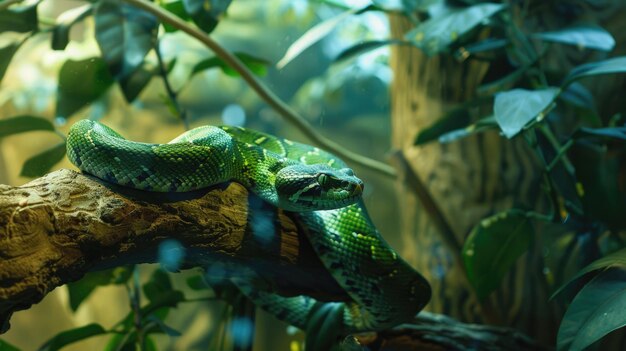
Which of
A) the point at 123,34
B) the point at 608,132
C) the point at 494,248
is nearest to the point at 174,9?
the point at 123,34

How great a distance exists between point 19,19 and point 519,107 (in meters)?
2.24

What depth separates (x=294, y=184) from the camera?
6.44 feet

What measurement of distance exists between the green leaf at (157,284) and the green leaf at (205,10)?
50.2 inches

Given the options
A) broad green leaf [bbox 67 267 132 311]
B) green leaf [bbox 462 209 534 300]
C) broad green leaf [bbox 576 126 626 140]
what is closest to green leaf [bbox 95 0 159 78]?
broad green leaf [bbox 67 267 132 311]

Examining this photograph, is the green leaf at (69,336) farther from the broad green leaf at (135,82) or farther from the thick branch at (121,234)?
the broad green leaf at (135,82)

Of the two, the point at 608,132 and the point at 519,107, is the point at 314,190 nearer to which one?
the point at 519,107

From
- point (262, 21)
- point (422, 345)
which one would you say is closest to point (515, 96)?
point (422, 345)

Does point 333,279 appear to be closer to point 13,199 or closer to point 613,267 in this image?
point 613,267

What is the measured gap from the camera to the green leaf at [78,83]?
2602 mm

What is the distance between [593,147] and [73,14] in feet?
8.59

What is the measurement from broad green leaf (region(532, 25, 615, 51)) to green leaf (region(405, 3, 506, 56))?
30cm

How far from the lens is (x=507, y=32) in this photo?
2.93 metres

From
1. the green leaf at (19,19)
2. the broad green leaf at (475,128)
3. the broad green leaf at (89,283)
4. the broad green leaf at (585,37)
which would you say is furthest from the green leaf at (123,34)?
the broad green leaf at (585,37)

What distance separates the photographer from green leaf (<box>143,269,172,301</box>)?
2.75 m
